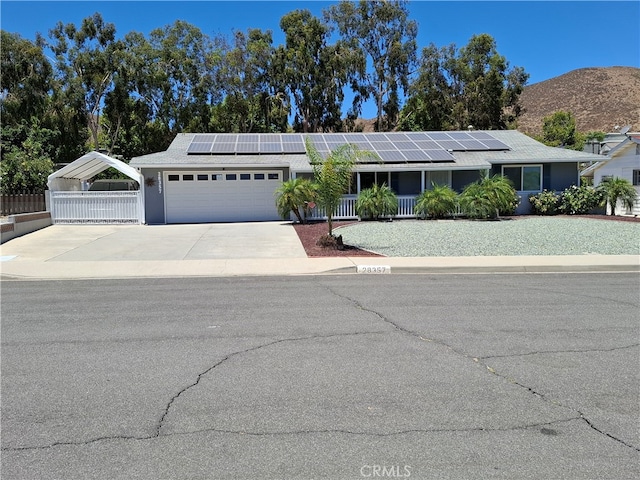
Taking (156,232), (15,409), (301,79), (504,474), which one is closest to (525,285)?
(504,474)

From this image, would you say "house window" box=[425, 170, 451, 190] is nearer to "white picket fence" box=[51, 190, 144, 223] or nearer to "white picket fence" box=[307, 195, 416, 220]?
"white picket fence" box=[307, 195, 416, 220]

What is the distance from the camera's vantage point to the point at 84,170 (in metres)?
26.5

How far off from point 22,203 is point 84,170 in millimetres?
3082

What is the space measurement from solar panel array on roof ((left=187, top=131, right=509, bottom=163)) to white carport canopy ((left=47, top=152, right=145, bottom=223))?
3454 mm

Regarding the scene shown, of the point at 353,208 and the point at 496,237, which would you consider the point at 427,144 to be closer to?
the point at 353,208

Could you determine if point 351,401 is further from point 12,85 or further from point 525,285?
point 12,85

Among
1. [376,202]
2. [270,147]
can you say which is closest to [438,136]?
[376,202]

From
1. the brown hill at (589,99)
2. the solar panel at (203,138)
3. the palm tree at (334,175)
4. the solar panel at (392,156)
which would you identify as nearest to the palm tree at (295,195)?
the palm tree at (334,175)

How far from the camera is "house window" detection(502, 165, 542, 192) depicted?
86.9 ft

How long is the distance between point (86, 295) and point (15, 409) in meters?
5.83

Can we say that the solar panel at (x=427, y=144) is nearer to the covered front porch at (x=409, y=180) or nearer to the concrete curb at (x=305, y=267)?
the covered front porch at (x=409, y=180)

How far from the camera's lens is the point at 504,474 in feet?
12.1

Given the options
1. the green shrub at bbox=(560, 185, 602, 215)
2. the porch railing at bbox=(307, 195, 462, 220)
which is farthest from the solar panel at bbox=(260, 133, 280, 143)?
the green shrub at bbox=(560, 185, 602, 215)

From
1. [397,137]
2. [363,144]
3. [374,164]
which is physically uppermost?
[397,137]
